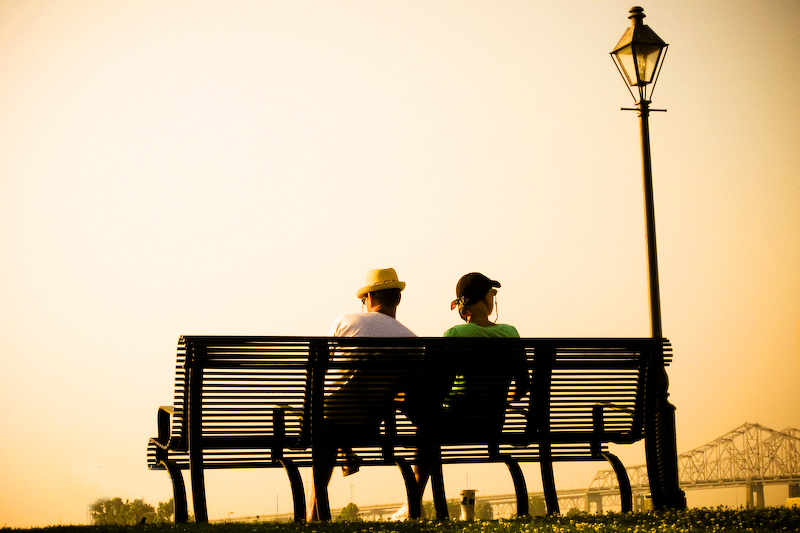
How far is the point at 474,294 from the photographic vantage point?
659 centimetres

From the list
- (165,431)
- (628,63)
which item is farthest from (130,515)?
(628,63)

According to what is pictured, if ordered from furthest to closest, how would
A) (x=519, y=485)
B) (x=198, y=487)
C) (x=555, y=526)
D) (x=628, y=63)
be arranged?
(x=628, y=63) → (x=519, y=485) → (x=198, y=487) → (x=555, y=526)

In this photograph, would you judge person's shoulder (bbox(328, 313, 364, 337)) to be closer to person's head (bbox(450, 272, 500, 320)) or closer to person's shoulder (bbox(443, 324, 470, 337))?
person's shoulder (bbox(443, 324, 470, 337))

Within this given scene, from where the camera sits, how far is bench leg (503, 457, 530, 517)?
630 cm

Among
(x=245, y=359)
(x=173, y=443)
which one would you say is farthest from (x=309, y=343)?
(x=173, y=443)

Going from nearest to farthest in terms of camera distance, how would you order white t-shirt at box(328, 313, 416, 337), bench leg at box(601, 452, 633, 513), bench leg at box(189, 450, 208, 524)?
bench leg at box(189, 450, 208, 524) → white t-shirt at box(328, 313, 416, 337) → bench leg at box(601, 452, 633, 513)

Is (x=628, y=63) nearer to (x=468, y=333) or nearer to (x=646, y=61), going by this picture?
(x=646, y=61)

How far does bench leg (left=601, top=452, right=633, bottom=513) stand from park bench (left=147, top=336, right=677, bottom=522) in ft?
0.04

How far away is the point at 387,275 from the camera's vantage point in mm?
6719

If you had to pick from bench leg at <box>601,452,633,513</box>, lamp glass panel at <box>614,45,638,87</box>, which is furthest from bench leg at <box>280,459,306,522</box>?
lamp glass panel at <box>614,45,638,87</box>

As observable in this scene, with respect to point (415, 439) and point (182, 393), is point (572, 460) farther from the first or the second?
point (182, 393)

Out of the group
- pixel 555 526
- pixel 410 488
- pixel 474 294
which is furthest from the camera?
pixel 474 294

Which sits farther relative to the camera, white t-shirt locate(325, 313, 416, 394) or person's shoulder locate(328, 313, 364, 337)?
person's shoulder locate(328, 313, 364, 337)

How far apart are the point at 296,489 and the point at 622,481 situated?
2.23 meters
